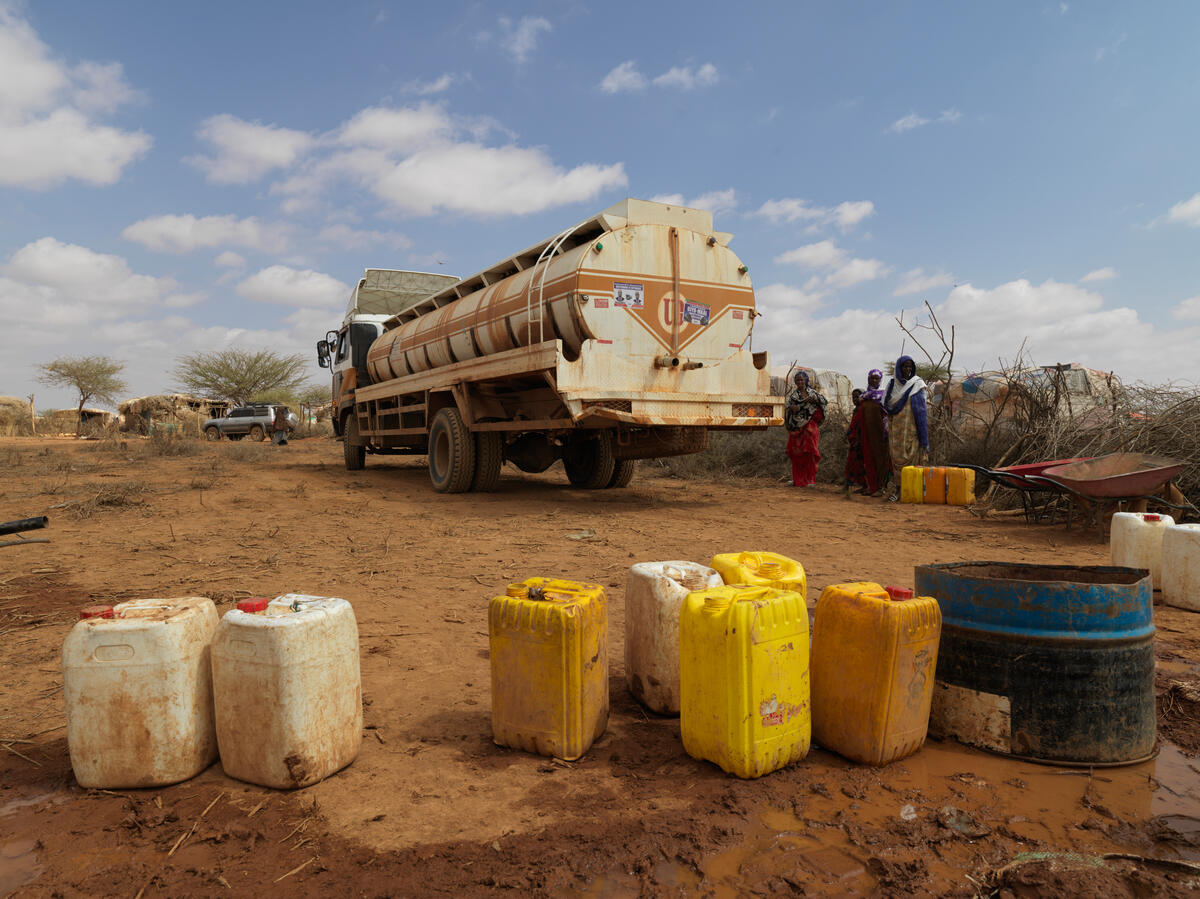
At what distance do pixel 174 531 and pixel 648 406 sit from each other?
464 centimetres

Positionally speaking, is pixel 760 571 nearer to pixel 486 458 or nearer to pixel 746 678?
pixel 746 678

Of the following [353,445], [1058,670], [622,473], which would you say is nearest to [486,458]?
[622,473]

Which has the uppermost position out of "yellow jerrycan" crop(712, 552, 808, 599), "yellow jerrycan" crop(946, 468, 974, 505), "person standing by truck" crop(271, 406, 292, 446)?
"person standing by truck" crop(271, 406, 292, 446)

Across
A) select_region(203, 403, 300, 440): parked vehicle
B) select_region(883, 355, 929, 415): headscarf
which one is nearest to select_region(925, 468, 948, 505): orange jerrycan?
select_region(883, 355, 929, 415): headscarf

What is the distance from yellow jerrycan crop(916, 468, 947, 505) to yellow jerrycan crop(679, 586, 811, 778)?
7.63 metres

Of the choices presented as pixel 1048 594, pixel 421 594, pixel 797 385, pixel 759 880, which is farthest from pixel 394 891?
pixel 797 385

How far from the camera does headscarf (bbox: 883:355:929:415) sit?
9648 mm

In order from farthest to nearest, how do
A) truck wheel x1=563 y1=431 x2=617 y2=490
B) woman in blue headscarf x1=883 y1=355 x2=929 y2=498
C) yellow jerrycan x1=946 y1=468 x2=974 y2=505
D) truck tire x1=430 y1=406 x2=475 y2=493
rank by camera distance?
truck wheel x1=563 y1=431 x2=617 y2=490, woman in blue headscarf x1=883 y1=355 x2=929 y2=498, truck tire x1=430 y1=406 x2=475 y2=493, yellow jerrycan x1=946 y1=468 x2=974 y2=505

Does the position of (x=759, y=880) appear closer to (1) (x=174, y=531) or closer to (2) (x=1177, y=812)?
(2) (x=1177, y=812)

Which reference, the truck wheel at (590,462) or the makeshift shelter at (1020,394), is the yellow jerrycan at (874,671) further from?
the makeshift shelter at (1020,394)

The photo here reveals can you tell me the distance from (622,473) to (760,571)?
7.51 meters

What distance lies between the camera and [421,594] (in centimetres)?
442

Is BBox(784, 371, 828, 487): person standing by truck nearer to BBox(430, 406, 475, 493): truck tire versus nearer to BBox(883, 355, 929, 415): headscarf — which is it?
BBox(883, 355, 929, 415): headscarf

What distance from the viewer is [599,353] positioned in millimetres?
7074
